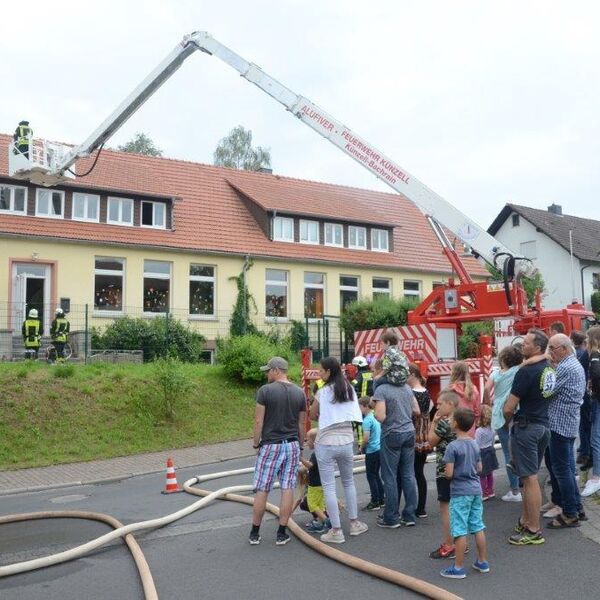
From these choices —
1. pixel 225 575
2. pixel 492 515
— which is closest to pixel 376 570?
pixel 225 575

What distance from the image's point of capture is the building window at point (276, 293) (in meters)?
28.3

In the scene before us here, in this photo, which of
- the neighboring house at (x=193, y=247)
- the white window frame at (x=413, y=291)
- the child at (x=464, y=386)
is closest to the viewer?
the child at (x=464, y=386)

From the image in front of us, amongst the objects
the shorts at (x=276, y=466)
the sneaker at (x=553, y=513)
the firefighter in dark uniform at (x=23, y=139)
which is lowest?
the sneaker at (x=553, y=513)

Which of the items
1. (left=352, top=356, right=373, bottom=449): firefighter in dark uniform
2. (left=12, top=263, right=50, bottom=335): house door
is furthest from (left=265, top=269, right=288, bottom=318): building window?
(left=352, top=356, right=373, bottom=449): firefighter in dark uniform

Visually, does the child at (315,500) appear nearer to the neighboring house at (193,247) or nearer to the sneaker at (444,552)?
the sneaker at (444,552)

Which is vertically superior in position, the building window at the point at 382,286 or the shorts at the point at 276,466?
the building window at the point at 382,286

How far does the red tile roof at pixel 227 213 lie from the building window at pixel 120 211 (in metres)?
0.35

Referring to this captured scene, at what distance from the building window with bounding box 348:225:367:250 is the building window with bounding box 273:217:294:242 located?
2.78 m

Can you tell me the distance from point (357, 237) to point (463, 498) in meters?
25.9

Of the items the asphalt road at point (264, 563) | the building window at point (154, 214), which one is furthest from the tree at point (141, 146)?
the asphalt road at point (264, 563)

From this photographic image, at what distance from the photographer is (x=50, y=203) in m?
25.1

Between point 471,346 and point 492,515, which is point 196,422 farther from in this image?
point 492,515

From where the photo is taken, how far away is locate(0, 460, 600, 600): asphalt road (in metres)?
5.54

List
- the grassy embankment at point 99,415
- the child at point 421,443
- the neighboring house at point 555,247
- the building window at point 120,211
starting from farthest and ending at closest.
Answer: the neighboring house at point 555,247 → the building window at point 120,211 → the grassy embankment at point 99,415 → the child at point 421,443
